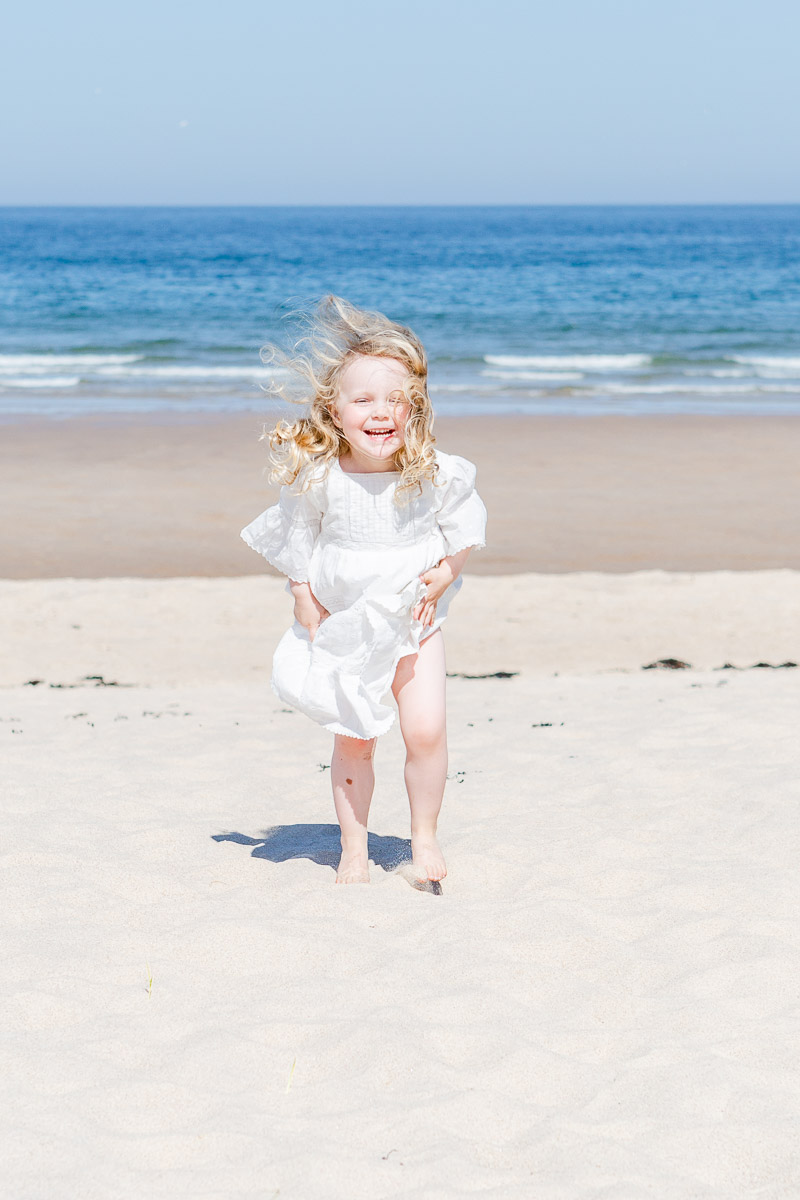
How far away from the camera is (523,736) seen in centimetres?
539

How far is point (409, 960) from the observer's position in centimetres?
308

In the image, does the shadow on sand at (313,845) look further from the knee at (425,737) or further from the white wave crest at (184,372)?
the white wave crest at (184,372)

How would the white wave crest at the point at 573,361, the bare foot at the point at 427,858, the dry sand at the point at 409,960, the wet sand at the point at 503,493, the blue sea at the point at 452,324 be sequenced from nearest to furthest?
1. the dry sand at the point at 409,960
2. the bare foot at the point at 427,858
3. the wet sand at the point at 503,493
4. the blue sea at the point at 452,324
5. the white wave crest at the point at 573,361

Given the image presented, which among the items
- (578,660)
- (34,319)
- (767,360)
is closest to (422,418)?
(578,660)

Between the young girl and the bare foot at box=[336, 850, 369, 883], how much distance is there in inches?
12.4

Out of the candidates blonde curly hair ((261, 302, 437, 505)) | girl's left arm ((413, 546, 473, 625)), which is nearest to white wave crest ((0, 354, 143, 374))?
blonde curly hair ((261, 302, 437, 505))

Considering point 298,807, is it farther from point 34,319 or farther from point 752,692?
point 34,319

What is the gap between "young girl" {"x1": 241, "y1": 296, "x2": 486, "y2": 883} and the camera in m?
3.39

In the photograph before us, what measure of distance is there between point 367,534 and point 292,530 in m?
0.24

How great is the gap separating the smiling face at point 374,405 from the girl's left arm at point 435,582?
36 cm

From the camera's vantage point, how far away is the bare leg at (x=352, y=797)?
3.64m

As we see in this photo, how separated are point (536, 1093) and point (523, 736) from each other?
2958mm

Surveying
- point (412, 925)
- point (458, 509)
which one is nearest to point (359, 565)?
point (458, 509)

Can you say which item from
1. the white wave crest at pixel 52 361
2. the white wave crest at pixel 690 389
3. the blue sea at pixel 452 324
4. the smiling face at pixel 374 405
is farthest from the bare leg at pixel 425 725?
the white wave crest at pixel 52 361
